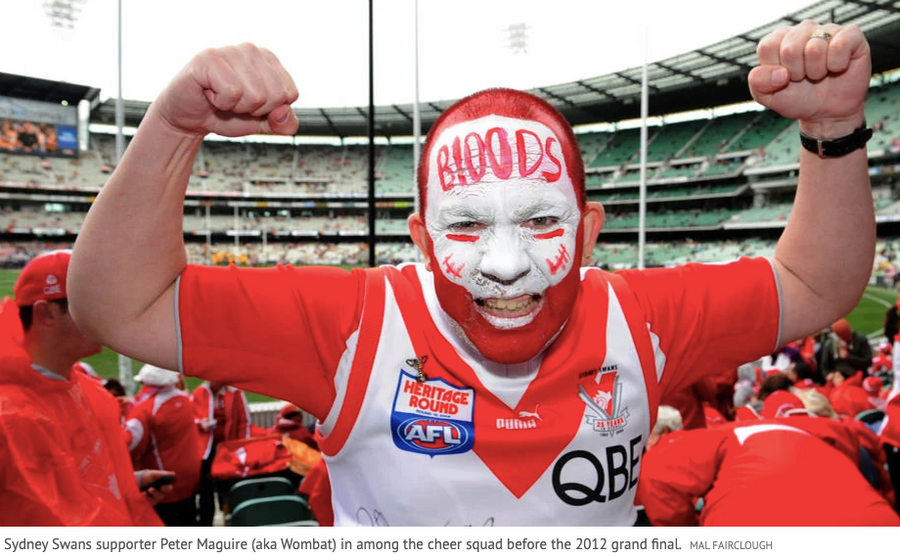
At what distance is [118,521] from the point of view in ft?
6.63

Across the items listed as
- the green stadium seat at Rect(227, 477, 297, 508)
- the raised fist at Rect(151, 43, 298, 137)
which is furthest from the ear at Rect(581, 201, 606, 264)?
the green stadium seat at Rect(227, 477, 297, 508)

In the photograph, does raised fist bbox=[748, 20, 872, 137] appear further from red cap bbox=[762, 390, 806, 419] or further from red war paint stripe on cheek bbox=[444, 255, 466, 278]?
red cap bbox=[762, 390, 806, 419]

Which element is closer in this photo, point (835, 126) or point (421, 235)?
point (835, 126)

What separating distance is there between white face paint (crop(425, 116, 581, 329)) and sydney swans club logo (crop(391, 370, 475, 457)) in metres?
0.23

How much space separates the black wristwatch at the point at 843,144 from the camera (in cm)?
123

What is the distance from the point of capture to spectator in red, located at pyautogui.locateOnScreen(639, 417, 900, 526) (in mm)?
1905

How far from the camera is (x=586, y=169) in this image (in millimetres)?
28781

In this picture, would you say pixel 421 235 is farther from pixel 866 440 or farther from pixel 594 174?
pixel 594 174

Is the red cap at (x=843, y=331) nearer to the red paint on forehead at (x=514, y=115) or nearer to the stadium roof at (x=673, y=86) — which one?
the red paint on forehead at (x=514, y=115)

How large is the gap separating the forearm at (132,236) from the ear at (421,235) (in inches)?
20.1

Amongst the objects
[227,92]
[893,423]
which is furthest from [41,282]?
[893,423]

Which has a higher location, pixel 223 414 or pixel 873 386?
pixel 873 386

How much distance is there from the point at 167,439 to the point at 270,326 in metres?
Result: 3.15
